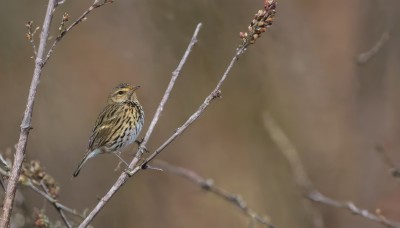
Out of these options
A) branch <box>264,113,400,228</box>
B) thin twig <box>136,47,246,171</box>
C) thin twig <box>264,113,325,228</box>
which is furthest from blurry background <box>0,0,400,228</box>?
thin twig <box>136,47,246,171</box>

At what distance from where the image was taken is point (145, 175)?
29.6 feet

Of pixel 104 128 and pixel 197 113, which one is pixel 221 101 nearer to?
pixel 104 128

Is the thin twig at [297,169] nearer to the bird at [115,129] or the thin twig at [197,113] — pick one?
the bird at [115,129]

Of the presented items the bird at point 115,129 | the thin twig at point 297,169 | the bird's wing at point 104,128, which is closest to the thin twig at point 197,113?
the thin twig at point 297,169

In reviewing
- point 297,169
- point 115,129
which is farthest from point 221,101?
point 115,129

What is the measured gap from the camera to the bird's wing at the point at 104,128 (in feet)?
16.7

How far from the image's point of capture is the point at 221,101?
945 cm

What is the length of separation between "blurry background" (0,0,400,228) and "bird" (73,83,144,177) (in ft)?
9.77

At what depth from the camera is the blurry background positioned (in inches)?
329

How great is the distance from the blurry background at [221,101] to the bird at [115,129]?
9.77ft

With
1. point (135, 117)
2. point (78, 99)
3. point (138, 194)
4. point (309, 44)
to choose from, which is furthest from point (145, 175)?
point (135, 117)

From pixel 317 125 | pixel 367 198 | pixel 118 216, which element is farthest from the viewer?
pixel 317 125

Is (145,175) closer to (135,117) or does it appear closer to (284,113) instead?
(284,113)

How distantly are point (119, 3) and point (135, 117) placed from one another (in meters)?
3.89
